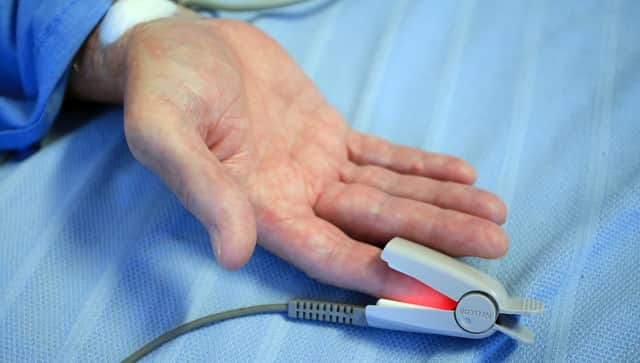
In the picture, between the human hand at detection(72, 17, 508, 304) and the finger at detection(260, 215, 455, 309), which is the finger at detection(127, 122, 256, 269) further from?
the finger at detection(260, 215, 455, 309)

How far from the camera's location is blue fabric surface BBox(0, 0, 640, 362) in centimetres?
61

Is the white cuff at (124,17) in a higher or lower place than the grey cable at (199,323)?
higher

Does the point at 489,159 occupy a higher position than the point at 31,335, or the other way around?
the point at 489,159

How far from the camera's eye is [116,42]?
2.51ft

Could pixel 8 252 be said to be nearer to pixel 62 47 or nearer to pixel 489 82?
pixel 62 47

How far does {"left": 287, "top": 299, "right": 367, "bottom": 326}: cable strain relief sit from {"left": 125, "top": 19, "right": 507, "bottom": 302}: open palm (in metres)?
0.03

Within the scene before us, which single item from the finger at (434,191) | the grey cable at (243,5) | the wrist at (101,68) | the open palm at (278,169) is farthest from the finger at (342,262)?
the grey cable at (243,5)

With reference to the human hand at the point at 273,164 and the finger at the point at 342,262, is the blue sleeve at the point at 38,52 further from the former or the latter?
the finger at the point at 342,262

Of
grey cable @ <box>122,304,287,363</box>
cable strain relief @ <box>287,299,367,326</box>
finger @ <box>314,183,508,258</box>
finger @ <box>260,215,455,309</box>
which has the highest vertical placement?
finger @ <box>314,183,508,258</box>

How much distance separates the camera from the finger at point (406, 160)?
74 cm

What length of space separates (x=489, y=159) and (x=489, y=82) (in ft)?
0.53

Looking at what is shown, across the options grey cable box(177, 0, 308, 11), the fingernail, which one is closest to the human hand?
the fingernail

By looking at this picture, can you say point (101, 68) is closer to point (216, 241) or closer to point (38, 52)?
point (38, 52)

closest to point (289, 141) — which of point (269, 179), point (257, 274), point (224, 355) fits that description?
point (269, 179)
